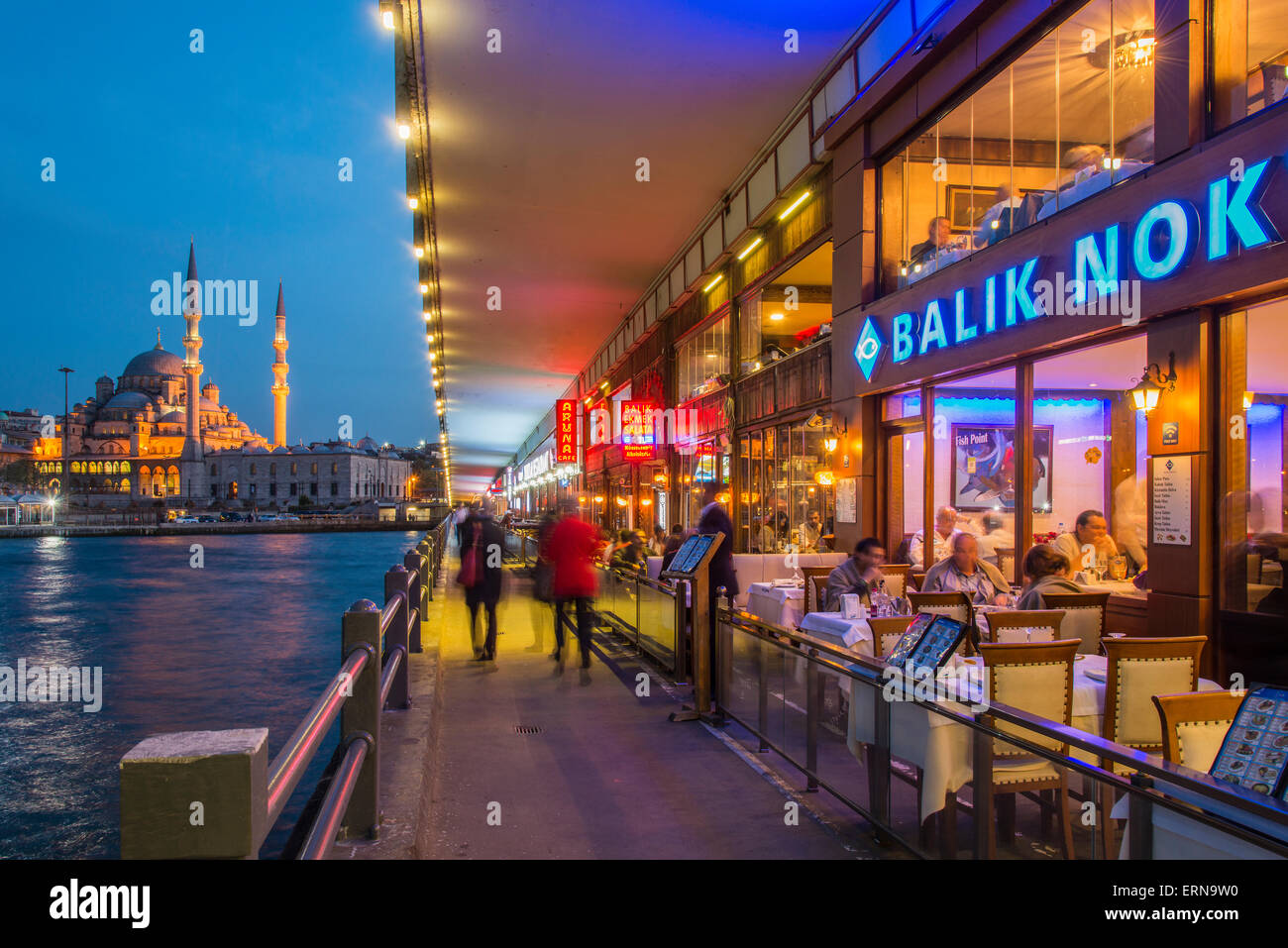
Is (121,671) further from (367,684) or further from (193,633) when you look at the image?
(367,684)

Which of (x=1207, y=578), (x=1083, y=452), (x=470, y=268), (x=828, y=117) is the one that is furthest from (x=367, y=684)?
(x=470, y=268)

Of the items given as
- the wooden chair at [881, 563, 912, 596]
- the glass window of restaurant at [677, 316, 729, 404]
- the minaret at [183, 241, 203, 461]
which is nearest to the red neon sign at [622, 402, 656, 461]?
the glass window of restaurant at [677, 316, 729, 404]

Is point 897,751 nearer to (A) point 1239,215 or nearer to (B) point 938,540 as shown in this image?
(A) point 1239,215

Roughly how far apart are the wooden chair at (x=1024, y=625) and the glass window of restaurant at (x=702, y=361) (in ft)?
43.9

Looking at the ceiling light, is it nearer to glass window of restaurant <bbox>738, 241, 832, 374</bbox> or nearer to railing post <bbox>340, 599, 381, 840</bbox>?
glass window of restaurant <bbox>738, 241, 832, 374</bbox>

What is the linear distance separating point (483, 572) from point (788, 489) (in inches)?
279

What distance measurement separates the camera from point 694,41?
11297 millimetres

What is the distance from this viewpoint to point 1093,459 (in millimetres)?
10250

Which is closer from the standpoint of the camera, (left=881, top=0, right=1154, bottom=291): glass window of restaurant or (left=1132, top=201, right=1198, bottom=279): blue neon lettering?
(left=1132, top=201, right=1198, bottom=279): blue neon lettering

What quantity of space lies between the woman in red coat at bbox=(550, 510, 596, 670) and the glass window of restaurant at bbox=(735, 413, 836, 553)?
203 inches

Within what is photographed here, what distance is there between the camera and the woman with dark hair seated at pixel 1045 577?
6.64 meters

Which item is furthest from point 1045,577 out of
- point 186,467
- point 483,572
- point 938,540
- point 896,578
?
point 186,467

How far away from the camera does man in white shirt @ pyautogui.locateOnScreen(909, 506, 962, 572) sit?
11016 mm
